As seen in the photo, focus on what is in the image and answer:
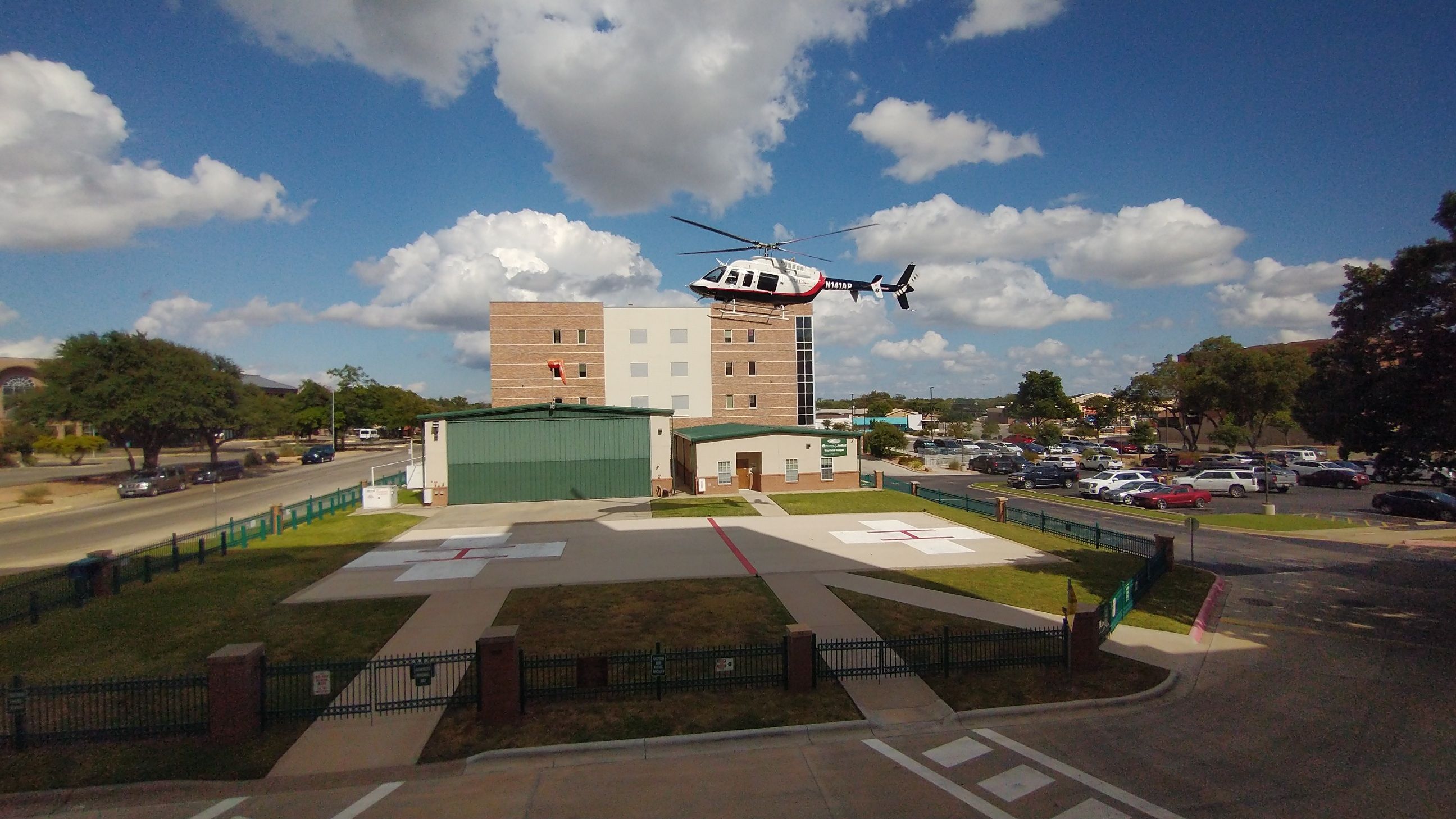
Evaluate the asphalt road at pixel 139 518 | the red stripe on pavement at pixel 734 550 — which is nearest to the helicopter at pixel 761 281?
the red stripe on pavement at pixel 734 550

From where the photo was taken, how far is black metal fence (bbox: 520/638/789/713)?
39.6 feet

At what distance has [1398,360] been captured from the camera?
17016 mm

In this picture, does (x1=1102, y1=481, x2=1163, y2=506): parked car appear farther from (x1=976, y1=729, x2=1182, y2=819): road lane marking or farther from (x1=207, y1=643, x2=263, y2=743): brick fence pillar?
(x1=207, y1=643, x2=263, y2=743): brick fence pillar

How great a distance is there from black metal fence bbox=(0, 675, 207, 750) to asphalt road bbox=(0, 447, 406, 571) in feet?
59.6

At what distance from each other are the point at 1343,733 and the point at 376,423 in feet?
363

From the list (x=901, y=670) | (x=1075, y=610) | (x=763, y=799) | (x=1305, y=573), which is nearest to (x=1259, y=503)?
(x=1305, y=573)

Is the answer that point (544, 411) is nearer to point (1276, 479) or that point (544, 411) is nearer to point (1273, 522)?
point (1273, 522)

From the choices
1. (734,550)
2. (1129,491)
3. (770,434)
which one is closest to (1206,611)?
(734,550)

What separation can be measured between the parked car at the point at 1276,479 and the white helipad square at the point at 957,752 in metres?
43.9

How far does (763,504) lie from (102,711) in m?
27.9

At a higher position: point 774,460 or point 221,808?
point 774,460

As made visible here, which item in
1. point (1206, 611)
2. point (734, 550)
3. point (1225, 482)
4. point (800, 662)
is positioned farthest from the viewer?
point (1225, 482)

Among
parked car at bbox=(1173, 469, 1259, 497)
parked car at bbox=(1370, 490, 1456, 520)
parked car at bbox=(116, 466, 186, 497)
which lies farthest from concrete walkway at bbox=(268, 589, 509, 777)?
parked car at bbox=(1173, 469, 1259, 497)

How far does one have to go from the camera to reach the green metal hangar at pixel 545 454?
1475 inches
